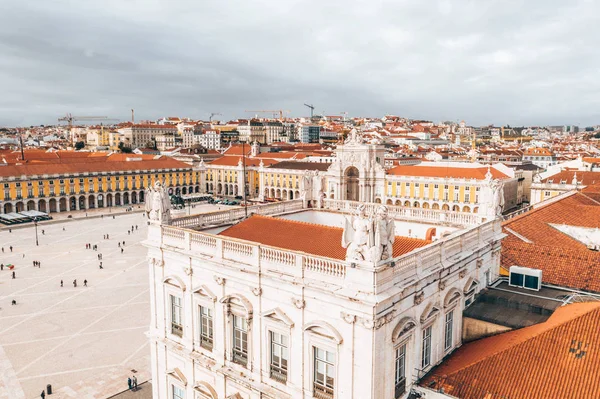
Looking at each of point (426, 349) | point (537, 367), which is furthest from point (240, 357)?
point (537, 367)

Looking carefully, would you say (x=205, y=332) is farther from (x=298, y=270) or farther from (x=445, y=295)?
(x=445, y=295)

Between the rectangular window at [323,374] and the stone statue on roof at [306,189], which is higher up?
the stone statue on roof at [306,189]

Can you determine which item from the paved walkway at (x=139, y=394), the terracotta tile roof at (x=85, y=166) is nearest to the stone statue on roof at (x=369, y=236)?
the paved walkway at (x=139, y=394)

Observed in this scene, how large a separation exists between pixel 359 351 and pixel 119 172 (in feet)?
303

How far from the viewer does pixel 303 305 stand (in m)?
13.7

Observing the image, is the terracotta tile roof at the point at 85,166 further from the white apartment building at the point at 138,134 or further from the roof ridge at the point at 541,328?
the roof ridge at the point at 541,328

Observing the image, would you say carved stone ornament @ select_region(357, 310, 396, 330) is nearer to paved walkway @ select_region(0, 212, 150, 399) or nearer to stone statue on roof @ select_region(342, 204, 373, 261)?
stone statue on roof @ select_region(342, 204, 373, 261)

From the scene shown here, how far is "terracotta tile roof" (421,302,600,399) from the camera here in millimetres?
12891

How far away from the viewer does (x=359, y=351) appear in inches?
495

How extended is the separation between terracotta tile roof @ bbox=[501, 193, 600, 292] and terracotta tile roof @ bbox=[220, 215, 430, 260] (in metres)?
7.75

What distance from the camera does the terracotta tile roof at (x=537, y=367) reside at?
12891 millimetres

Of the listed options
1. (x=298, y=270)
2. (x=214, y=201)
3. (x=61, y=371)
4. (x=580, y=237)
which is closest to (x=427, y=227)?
(x=298, y=270)

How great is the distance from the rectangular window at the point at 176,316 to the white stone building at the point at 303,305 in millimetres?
55

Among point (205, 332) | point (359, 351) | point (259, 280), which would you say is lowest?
point (205, 332)
